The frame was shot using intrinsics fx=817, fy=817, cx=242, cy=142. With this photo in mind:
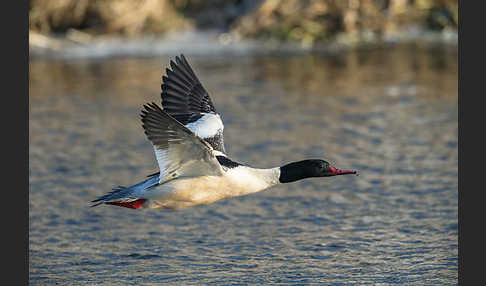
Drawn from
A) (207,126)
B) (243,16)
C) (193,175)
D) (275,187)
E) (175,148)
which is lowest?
(275,187)

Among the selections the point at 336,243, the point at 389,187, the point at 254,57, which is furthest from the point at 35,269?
the point at 254,57

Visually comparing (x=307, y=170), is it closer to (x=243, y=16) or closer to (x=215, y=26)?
(x=243, y=16)

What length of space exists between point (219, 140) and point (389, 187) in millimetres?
3028

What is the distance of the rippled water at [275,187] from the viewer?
7.81m

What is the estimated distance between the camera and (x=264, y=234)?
28.6ft

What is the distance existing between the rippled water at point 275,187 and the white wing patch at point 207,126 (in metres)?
1.20

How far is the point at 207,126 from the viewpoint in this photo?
8078 mm

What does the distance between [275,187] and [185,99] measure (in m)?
2.56

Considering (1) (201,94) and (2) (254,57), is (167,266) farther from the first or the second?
(2) (254,57)

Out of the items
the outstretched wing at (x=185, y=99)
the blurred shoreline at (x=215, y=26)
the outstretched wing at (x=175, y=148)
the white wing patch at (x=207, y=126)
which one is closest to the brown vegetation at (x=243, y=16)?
the blurred shoreline at (x=215, y=26)

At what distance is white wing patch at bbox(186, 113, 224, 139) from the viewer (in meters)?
7.98

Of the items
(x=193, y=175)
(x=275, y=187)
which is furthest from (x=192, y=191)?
(x=275, y=187)

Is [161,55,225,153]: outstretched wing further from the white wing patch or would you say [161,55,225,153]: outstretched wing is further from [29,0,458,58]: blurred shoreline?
[29,0,458,58]: blurred shoreline

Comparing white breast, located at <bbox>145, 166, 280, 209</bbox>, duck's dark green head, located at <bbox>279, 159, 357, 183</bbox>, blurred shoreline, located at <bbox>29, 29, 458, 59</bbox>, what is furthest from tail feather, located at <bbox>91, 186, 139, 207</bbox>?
blurred shoreline, located at <bbox>29, 29, 458, 59</bbox>
